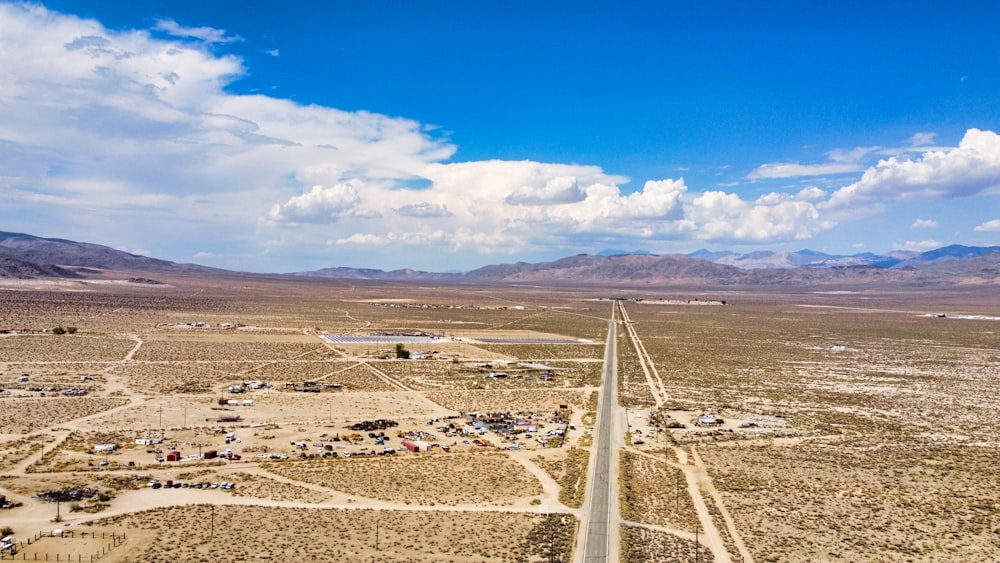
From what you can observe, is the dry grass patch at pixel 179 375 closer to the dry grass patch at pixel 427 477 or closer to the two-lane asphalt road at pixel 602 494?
the dry grass patch at pixel 427 477

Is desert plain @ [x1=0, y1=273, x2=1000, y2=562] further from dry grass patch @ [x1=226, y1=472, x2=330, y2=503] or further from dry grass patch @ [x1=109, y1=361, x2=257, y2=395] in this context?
dry grass patch @ [x1=109, y1=361, x2=257, y2=395]

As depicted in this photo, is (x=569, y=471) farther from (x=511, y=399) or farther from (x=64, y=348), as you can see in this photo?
(x=64, y=348)

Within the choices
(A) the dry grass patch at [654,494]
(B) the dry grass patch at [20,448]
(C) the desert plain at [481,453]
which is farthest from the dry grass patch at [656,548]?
(B) the dry grass patch at [20,448]

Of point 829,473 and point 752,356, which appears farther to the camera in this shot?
point 752,356


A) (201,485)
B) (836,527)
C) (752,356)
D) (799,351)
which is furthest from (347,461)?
(799,351)

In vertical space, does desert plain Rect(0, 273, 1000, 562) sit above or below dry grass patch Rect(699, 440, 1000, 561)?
above

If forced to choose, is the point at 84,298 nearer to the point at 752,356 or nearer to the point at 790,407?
the point at 752,356

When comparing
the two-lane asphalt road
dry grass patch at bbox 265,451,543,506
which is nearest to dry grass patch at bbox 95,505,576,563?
the two-lane asphalt road
